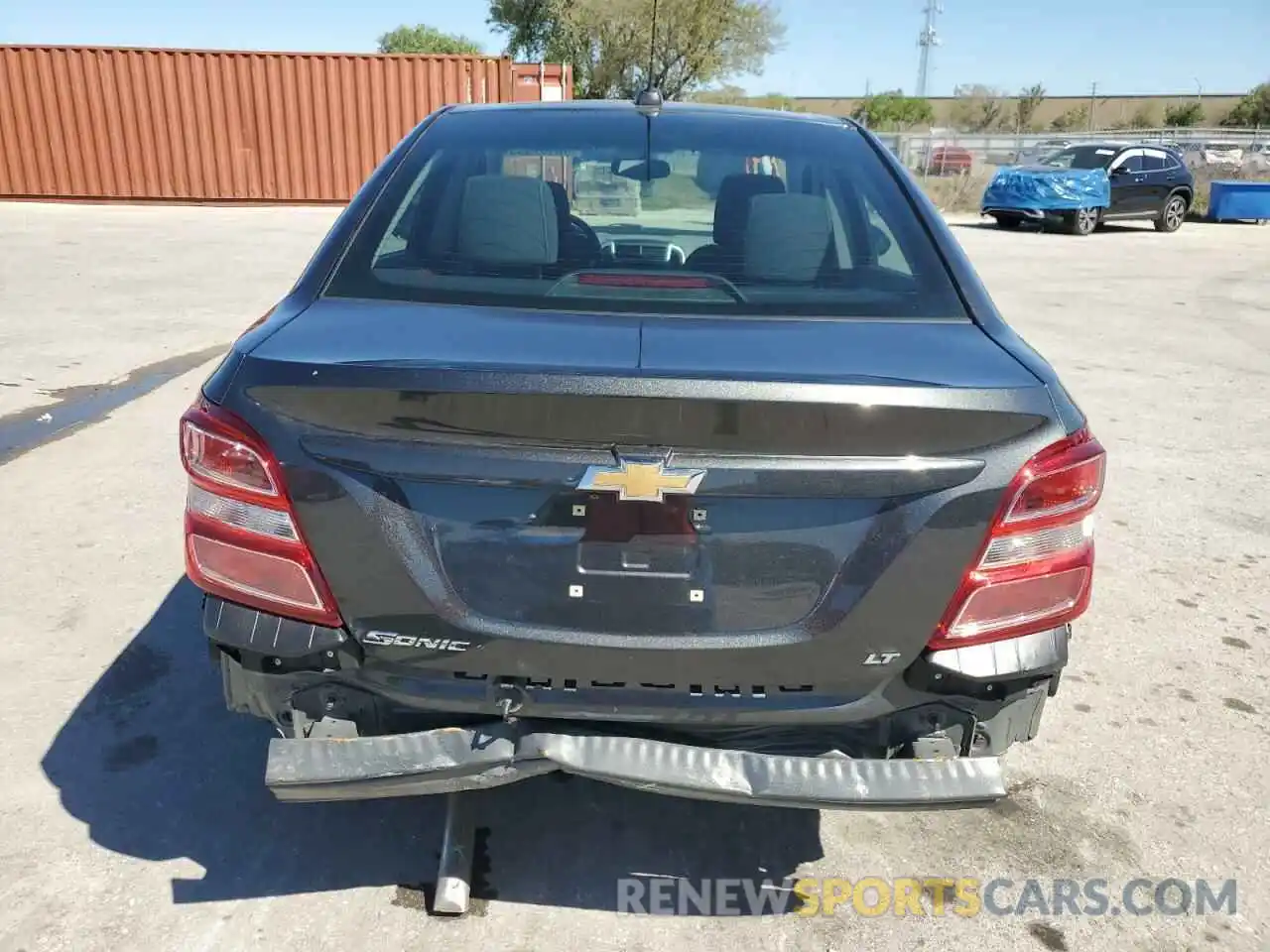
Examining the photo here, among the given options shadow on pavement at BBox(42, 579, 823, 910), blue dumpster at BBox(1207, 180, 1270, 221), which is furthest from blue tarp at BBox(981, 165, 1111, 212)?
shadow on pavement at BBox(42, 579, 823, 910)

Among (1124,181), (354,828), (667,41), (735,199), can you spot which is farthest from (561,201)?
(667,41)

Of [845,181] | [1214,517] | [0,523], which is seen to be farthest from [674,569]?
[1214,517]

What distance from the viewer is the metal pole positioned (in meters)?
2.31

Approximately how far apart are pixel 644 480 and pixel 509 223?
1030 mm

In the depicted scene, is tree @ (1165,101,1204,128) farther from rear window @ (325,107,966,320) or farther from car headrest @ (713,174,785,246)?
car headrest @ (713,174,785,246)

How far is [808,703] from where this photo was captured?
195 centimetres

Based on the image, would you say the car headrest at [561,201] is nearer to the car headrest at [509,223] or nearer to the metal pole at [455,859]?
the car headrest at [509,223]

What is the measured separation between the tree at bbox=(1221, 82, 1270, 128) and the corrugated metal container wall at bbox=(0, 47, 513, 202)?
49378 millimetres

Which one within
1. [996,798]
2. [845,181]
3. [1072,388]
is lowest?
[1072,388]

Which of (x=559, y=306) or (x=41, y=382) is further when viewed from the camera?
(x=41, y=382)

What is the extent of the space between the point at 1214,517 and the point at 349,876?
442 cm

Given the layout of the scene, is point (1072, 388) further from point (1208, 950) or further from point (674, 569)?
point (674, 569)

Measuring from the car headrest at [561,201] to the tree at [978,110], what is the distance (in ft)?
232

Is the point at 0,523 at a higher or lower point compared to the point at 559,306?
lower
